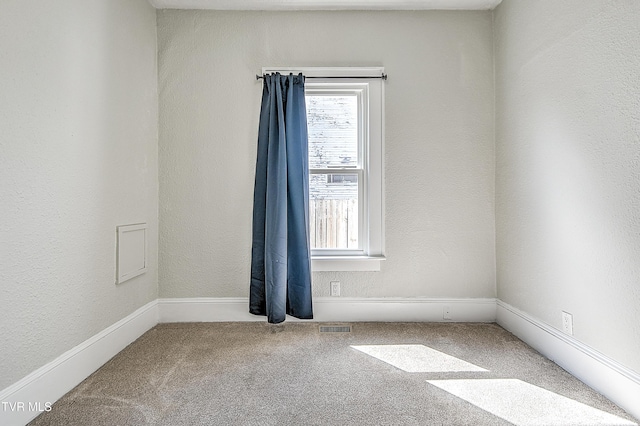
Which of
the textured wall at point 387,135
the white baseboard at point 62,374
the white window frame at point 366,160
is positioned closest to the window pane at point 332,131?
the white window frame at point 366,160

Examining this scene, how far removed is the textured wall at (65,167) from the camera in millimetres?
1476

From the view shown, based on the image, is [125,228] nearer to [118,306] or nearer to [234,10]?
[118,306]

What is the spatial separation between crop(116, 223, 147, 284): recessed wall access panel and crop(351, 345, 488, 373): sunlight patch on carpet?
1.59 m

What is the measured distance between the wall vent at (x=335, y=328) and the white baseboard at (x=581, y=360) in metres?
1.21

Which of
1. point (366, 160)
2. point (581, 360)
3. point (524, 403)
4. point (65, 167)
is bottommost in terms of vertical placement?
point (524, 403)

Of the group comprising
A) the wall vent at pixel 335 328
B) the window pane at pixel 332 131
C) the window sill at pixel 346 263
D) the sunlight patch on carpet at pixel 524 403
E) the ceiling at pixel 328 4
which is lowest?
the sunlight patch on carpet at pixel 524 403

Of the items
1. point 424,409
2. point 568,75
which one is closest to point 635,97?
point 568,75

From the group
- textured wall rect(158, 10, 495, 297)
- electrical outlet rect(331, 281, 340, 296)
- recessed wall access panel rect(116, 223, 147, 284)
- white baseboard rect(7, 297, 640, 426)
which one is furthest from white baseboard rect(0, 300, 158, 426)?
electrical outlet rect(331, 281, 340, 296)

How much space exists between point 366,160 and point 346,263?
2.79ft

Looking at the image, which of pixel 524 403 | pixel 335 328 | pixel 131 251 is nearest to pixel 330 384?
pixel 335 328

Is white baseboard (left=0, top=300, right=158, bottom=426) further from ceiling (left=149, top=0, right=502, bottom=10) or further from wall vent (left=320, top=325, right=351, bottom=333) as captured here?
ceiling (left=149, top=0, right=502, bottom=10)

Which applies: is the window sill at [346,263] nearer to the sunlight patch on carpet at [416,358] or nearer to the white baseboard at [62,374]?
the sunlight patch on carpet at [416,358]

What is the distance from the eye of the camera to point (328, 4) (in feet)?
8.82

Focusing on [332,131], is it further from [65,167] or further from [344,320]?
[65,167]
